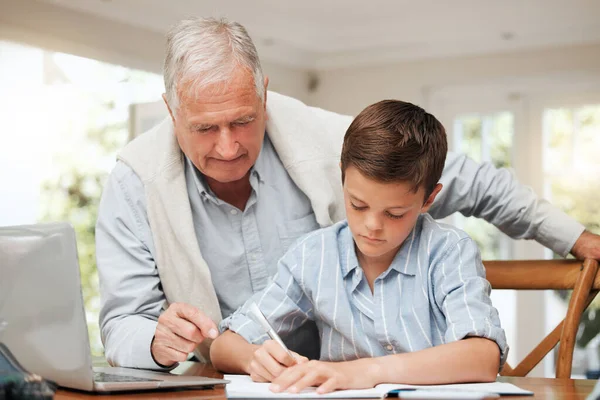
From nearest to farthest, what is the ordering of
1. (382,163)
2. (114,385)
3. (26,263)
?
(26,263) < (114,385) < (382,163)

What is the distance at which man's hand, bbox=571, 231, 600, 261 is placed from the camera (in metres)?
1.63

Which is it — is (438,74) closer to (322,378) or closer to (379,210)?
(379,210)

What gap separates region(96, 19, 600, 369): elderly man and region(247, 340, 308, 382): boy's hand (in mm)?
252

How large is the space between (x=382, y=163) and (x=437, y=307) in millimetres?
286

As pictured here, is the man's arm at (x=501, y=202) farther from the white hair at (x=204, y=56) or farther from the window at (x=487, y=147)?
the window at (x=487, y=147)

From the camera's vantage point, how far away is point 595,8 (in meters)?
5.57

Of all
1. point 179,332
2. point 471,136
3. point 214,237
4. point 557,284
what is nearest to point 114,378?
point 179,332

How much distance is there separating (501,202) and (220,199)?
64 centimetres

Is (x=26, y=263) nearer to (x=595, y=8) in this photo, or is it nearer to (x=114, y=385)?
(x=114, y=385)

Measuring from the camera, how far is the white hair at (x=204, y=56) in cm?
155

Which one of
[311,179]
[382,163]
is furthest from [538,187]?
[382,163]

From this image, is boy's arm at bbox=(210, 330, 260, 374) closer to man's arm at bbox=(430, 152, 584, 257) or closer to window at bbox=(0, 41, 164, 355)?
man's arm at bbox=(430, 152, 584, 257)

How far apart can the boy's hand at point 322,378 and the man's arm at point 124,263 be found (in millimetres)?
465

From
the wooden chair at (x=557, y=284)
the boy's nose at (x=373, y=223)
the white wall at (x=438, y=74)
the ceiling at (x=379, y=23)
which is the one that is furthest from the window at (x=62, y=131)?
the boy's nose at (x=373, y=223)
